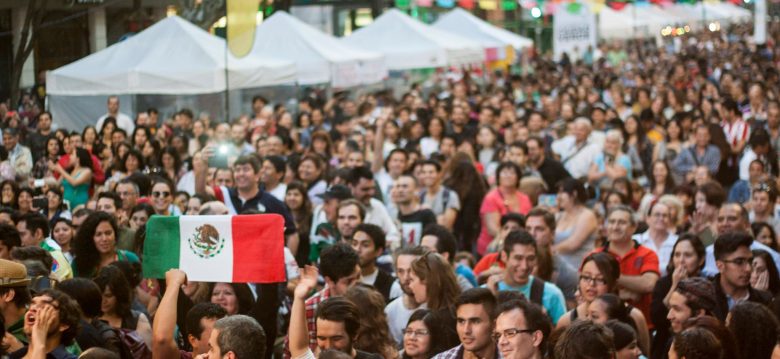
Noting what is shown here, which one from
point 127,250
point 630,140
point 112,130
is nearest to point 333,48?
point 630,140

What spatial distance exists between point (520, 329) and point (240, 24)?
9.76m

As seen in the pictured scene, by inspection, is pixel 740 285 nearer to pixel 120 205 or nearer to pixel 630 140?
pixel 120 205

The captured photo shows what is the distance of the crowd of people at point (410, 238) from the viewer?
6789 mm

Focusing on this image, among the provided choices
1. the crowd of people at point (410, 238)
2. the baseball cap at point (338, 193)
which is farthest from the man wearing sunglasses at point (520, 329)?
the baseball cap at point (338, 193)

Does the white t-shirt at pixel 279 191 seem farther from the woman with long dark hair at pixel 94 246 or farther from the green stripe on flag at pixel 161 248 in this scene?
the green stripe on flag at pixel 161 248

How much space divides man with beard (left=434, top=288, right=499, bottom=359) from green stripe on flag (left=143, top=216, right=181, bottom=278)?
1945mm

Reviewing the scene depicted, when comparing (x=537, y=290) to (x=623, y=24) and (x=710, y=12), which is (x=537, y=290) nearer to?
(x=623, y=24)

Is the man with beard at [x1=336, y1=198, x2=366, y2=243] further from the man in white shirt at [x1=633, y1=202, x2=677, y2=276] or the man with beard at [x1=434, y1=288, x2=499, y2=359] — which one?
the man with beard at [x1=434, y1=288, x2=499, y2=359]

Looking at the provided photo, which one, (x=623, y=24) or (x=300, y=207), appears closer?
(x=300, y=207)

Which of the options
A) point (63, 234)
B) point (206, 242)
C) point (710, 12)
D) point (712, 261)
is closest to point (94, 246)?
point (63, 234)

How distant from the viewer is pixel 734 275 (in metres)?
8.49

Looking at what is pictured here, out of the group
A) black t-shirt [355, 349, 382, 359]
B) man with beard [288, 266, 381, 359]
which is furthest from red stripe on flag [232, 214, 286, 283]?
black t-shirt [355, 349, 382, 359]

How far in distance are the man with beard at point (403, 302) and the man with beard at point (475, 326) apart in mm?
989

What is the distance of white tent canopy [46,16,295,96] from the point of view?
14430 millimetres
